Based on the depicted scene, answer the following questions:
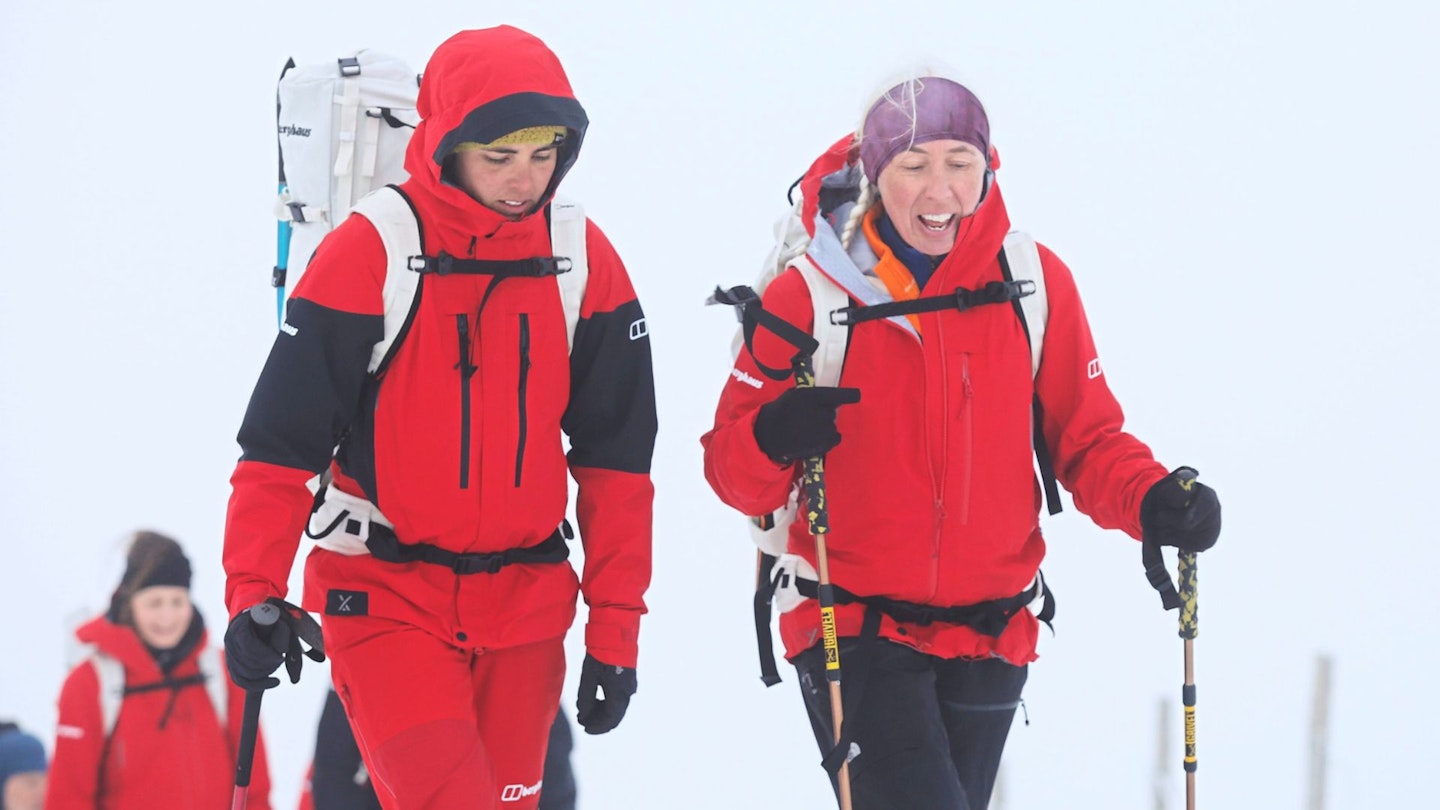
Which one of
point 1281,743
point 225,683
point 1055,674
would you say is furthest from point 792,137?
point 225,683

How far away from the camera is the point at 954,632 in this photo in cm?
312

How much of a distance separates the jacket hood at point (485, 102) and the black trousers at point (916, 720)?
114 cm

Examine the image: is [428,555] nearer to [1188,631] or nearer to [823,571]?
[823,571]

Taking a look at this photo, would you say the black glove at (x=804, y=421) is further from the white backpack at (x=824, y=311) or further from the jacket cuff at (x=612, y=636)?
the jacket cuff at (x=612, y=636)

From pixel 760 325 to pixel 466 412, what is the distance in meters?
0.65

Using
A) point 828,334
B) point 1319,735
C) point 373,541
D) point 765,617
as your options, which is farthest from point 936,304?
point 1319,735

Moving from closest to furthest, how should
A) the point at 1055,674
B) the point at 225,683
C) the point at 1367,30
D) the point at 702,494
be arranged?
1. the point at 225,683
2. the point at 702,494
3. the point at 1055,674
4. the point at 1367,30

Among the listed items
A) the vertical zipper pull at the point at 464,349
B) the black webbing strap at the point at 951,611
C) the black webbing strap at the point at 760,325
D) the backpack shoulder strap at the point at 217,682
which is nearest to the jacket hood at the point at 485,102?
the vertical zipper pull at the point at 464,349

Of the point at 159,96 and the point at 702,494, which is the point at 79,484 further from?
the point at 702,494

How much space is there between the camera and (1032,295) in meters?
3.15

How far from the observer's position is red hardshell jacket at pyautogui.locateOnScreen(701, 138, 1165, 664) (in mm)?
3066

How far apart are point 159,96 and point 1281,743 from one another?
6.51 metres

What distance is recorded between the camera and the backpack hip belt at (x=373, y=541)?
2.98m

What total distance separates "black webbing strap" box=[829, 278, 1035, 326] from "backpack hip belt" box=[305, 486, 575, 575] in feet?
2.75
